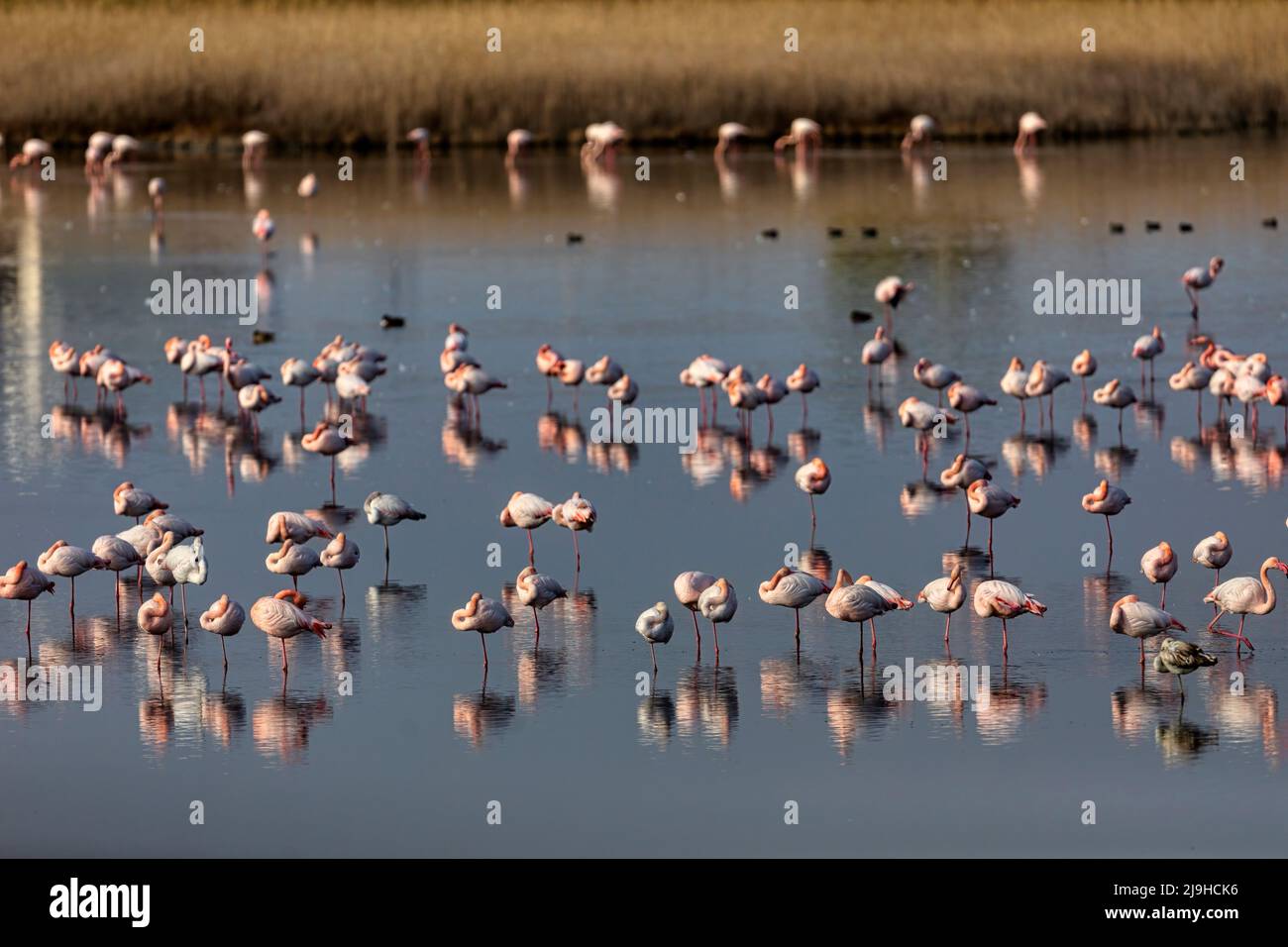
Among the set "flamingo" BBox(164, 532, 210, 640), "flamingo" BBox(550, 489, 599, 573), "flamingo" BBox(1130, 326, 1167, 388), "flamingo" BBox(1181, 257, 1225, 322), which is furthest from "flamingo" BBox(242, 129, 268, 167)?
"flamingo" BBox(164, 532, 210, 640)

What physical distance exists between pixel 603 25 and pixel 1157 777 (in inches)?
1799

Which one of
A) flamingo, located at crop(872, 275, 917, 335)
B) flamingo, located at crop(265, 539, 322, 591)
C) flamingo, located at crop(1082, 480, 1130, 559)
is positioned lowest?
flamingo, located at crop(265, 539, 322, 591)

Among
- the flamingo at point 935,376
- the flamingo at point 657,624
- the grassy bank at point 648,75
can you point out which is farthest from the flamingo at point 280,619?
the grassy bank at point 648,75

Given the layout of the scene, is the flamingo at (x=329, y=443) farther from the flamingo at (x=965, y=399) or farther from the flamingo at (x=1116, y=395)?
the flamingo at (x=1116, y=395)

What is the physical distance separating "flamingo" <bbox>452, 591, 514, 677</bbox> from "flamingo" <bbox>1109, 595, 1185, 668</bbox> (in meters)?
3.86

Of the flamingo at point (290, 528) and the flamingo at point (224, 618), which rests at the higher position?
the flamingo at point (290, 528)

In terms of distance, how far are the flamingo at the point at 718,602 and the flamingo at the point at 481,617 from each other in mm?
1282

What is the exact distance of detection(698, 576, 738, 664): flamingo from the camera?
578 inches

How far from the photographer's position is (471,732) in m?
13.3

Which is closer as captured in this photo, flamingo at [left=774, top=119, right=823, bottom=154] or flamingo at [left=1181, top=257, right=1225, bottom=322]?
flamingo at [left=1181, top=257, right=1225, bottom=322]

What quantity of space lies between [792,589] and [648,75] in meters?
40.2

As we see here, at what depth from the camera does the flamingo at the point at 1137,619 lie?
46.5 ft

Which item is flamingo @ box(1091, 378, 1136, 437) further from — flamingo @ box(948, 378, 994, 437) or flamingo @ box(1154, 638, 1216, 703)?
flamingo @ box(1154, 638, 1216, 703)
